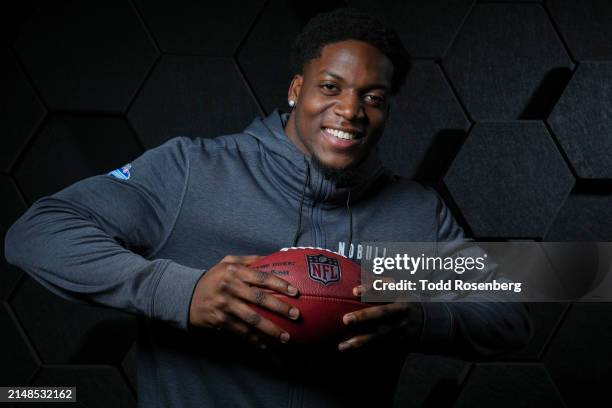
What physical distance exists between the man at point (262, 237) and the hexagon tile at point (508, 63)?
388mm

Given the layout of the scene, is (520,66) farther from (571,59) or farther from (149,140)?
(149,140)

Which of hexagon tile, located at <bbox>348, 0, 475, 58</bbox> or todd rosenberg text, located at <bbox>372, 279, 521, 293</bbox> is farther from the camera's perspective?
hexagon tile, located at <bbox>348, 0, 475, 58</bbox>

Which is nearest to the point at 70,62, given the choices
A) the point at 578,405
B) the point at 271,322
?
the point at 271,322

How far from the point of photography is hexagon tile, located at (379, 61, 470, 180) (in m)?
1.54

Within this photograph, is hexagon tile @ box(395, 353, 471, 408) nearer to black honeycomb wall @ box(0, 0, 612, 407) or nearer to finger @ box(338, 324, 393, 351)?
black honeycomb wall @ box(0, 0, 612, 407)

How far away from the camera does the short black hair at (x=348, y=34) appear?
1.15 m

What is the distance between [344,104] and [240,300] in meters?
0.45

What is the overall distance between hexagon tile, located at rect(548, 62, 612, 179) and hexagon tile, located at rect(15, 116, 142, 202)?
1.00 meters

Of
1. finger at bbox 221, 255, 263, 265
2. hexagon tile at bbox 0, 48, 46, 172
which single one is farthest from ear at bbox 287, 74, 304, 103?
hexagon tile at bbox 0, 48, 46, 172

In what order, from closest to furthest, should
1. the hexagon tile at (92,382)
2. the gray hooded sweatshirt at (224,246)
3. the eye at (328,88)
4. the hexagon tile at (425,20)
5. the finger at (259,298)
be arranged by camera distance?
the finger at (259,298)
the gray hooded sweatshirt at (224,246)
the eye at (328,88)
the hexagon tile at (92,382)
the hexagon tile at (425,20)

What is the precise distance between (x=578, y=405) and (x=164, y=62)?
4.12 ft

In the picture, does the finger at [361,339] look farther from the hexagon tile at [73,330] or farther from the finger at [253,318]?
the hexagon tile at [73,330]

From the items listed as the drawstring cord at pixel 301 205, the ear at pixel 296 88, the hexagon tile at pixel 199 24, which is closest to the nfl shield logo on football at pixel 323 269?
the drawstring cord at pixel 301 205

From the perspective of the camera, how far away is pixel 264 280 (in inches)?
30.9
